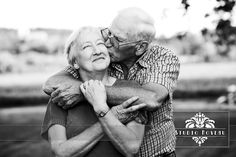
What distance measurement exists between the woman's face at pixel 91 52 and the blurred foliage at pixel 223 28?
64 cm

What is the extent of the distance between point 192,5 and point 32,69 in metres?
0.80

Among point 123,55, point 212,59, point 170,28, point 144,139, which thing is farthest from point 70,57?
point 212,59

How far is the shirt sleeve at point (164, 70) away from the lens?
2289mm

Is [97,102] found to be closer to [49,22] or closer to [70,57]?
[70,57]

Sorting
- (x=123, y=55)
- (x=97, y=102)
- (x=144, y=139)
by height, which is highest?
(x=123, y=55)

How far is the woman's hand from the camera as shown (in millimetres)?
2254

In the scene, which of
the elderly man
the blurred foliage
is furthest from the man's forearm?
the blurred foliage

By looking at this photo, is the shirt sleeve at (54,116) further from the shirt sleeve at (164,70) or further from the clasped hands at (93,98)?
the shirt sleeve at (164,70)

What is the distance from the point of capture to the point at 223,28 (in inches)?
110

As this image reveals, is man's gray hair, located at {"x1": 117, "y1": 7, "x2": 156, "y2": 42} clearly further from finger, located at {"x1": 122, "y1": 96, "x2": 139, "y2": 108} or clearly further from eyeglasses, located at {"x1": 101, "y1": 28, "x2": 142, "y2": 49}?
finger, located at {"x1": 122, "y1": 96, "x2": 139, "y2": 108}

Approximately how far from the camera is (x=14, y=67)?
8.94 feet

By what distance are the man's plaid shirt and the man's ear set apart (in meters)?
0.03

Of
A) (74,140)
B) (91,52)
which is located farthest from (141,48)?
(74,140)

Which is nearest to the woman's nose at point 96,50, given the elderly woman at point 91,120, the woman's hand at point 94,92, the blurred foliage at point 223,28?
the elderly woman at point 91,120
